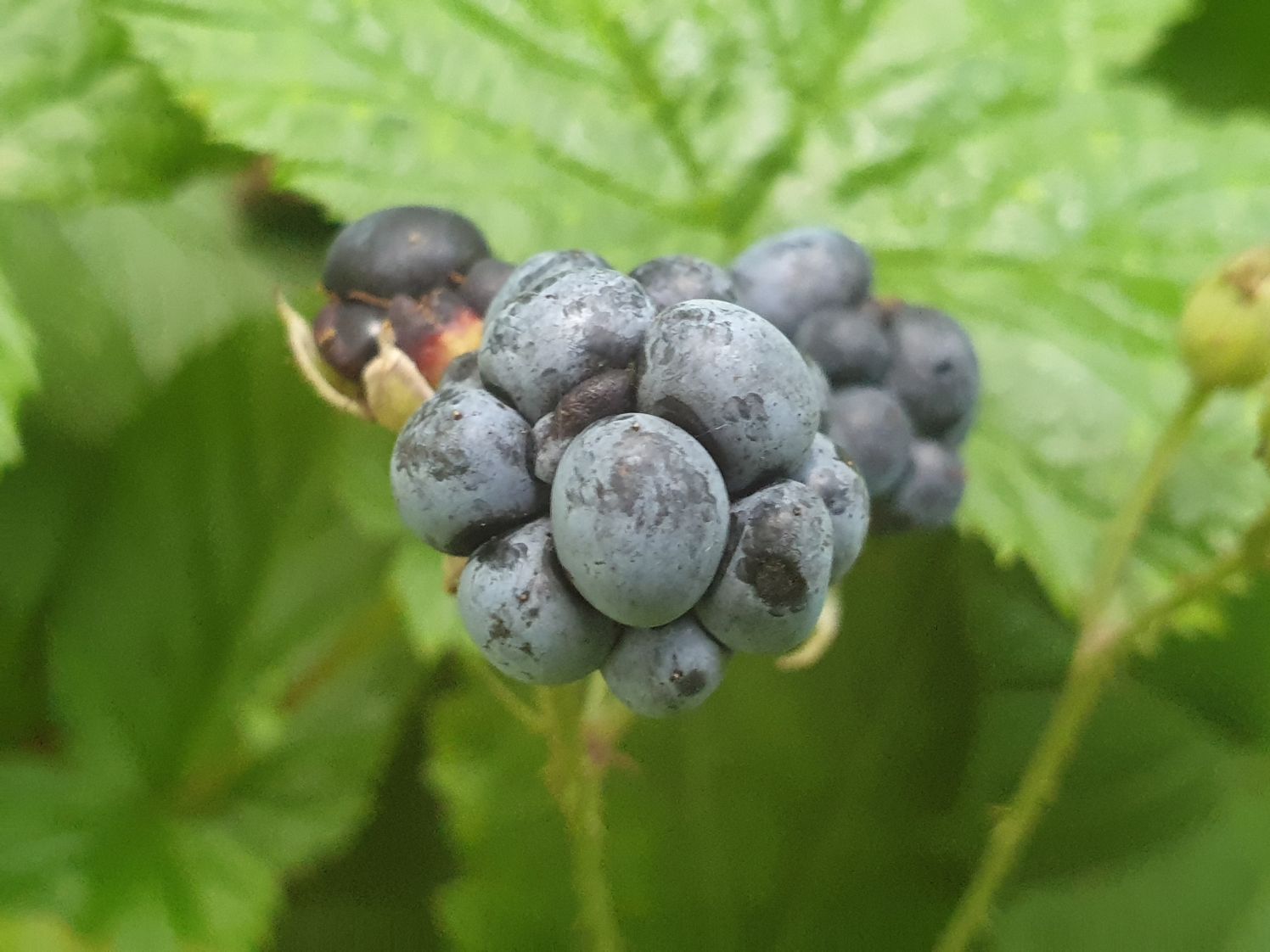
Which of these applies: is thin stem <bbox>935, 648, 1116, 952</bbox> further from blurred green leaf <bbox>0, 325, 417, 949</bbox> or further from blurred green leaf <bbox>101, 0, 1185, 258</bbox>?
blurred green leaf <bbox>0, 325, 417, 949</bbox>

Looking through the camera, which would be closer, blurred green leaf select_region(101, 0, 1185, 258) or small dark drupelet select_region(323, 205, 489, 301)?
small dark drupelet select_region(323, 205, 489, 301)

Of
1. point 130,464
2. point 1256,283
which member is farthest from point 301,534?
point 1256,283

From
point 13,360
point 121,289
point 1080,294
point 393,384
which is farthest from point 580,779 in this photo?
point 121,289

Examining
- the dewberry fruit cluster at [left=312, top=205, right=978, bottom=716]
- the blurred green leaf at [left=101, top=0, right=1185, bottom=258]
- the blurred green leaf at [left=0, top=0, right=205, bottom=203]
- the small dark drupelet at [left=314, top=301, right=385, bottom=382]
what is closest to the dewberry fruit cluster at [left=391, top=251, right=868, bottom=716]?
the dewberry fruit cluster at [left=312, top=205, right=978, bottom=716]

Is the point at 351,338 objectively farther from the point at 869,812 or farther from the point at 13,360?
the point at 869,812

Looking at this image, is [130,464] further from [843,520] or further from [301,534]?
[843,520]

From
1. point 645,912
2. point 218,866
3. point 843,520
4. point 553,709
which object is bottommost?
point 218,866

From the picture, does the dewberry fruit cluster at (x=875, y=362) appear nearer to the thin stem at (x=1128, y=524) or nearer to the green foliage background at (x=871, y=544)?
the thin stem at (x=1128, y=524)
